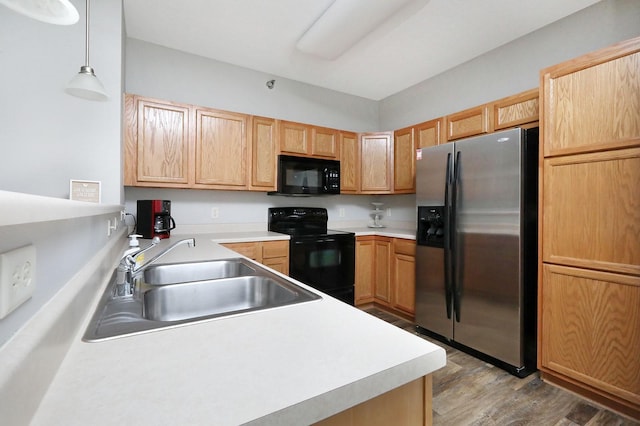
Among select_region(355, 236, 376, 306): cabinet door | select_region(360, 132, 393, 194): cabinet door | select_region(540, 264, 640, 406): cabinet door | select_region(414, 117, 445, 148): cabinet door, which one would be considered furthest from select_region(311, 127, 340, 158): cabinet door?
select_region(540, 264, 640, 406): cabinet door

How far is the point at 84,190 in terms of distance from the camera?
1.87 metres

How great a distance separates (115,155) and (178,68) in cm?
135

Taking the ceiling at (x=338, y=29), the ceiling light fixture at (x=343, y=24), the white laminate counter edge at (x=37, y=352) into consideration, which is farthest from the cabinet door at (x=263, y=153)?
the white laminate counter edge at (x=37, y=352)

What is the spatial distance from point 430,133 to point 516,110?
811mm

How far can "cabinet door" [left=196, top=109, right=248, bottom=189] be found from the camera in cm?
279

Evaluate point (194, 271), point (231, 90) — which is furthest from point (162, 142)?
point (194, 271)

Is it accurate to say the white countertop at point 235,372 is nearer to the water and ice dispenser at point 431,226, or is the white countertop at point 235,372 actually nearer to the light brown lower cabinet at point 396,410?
the light brown lower cabinet at point 396,410

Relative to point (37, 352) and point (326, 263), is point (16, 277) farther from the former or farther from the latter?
point (326, 263)

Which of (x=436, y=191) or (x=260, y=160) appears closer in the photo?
(x=436, y=191)

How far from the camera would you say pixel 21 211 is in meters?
0.28

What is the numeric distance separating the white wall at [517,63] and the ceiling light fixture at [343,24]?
1.31 meters

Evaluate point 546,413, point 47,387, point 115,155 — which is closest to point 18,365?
point 47,387

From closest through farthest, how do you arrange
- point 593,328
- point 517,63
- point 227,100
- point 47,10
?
1. point 47,10
2. point 593,328
3. point 517,63
4. point 227,100

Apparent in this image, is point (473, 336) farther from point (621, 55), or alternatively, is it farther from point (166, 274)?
point (166, 274)
